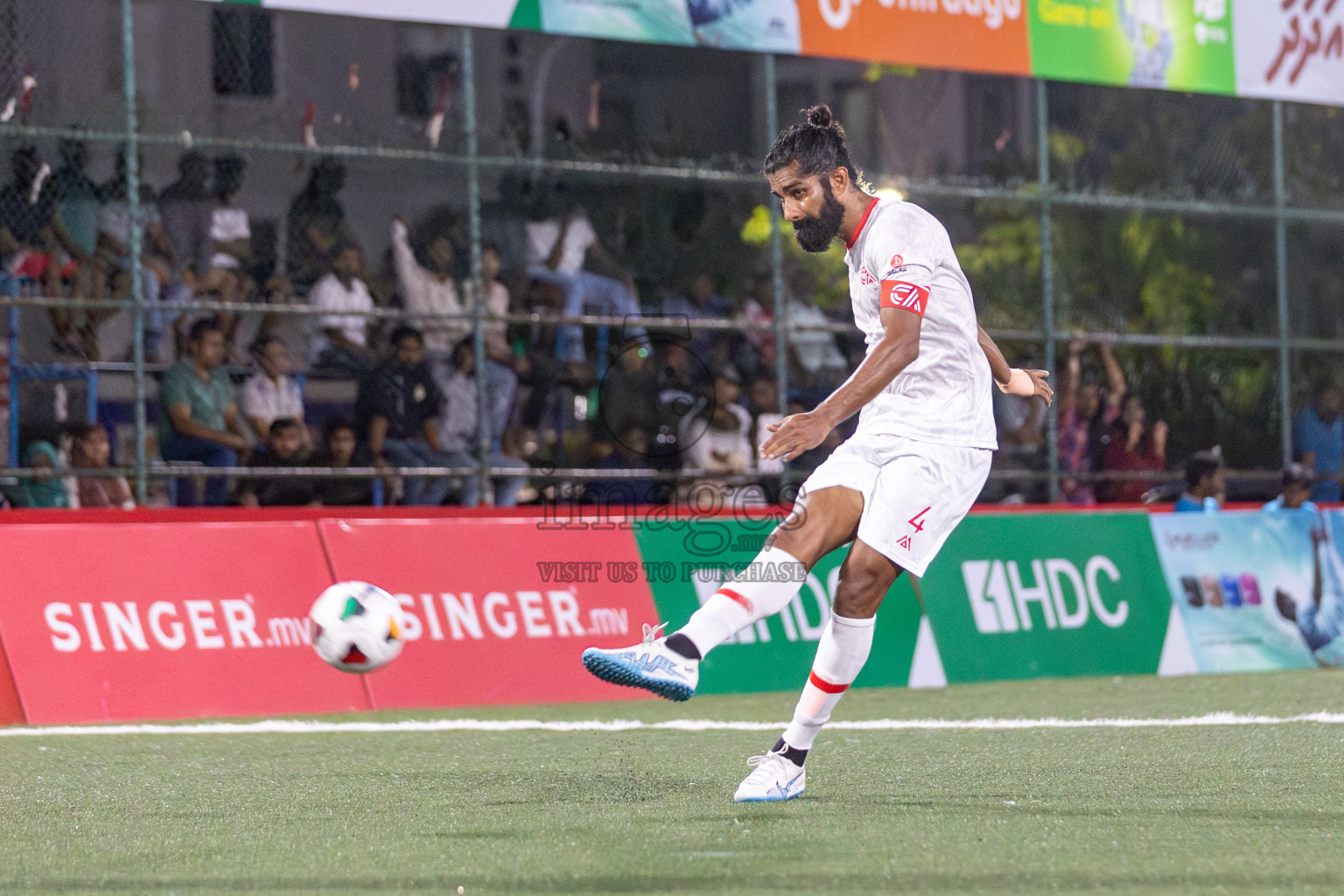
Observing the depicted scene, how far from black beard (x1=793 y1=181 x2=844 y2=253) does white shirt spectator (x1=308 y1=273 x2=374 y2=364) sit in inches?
282

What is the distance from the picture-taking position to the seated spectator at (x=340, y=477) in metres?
12.2

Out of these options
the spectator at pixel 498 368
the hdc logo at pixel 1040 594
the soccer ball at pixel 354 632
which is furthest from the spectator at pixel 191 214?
the soccer ball at pixel 354 632

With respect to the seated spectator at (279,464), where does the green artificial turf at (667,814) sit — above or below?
below

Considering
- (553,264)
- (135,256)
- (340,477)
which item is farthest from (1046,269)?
(135,256)

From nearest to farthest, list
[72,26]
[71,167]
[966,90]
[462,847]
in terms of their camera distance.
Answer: [462,847] → [71,167] → [72,26] → [966,90]

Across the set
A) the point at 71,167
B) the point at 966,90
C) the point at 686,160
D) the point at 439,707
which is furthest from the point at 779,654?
the point at 966,90

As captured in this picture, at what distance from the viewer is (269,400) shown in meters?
12.0

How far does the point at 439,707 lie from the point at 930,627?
10.9ft

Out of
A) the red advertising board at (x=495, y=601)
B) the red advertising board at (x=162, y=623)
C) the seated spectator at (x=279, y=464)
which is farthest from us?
the seated spectator at (x=279, y=464)

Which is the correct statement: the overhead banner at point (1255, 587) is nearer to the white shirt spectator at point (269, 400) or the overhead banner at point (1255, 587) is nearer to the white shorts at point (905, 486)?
the white shirt spectator at point (269, 400)

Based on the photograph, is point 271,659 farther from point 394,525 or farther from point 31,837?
point 31,837

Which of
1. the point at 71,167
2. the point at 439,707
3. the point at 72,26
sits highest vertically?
the point at 72,26

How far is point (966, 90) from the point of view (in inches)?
725

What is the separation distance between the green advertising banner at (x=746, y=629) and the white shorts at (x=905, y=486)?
4925 mm
